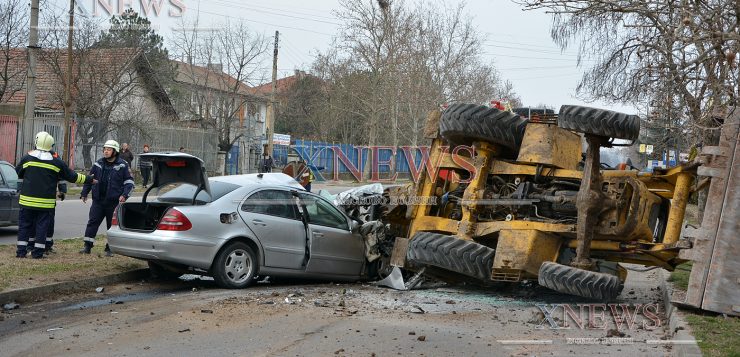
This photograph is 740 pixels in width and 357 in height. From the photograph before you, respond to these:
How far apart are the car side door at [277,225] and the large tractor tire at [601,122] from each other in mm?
3504

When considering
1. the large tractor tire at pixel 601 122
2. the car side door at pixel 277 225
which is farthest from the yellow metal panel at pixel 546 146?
the car side door at pixel 277 225

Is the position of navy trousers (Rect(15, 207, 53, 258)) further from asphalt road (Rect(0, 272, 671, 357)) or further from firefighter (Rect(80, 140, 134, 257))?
asphalt road (Rect(0, 272, 671, 357))

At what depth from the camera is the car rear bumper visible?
29.6ft

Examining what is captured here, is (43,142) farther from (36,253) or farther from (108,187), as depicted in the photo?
(36,253)

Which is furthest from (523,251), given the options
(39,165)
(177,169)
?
(39,165)

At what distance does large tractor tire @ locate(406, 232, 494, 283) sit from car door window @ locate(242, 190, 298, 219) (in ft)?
5.94

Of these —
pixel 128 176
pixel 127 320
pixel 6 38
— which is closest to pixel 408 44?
pixel 6 38

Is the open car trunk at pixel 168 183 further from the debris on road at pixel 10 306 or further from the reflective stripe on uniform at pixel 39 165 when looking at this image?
the debris on road at pixel 10 306

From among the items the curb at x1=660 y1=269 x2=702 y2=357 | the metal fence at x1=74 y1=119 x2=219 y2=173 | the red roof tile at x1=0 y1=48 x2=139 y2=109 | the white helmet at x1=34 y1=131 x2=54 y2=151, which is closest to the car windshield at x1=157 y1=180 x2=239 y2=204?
the white helmet at x1=34 y1=131 x2=54 y2=151

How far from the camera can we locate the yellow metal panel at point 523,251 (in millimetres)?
8703

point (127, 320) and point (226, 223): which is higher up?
point (226, 223)

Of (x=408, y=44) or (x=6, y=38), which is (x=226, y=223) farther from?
(x=408, y=44)

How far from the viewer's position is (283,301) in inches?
340

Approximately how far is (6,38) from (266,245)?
925 inches
